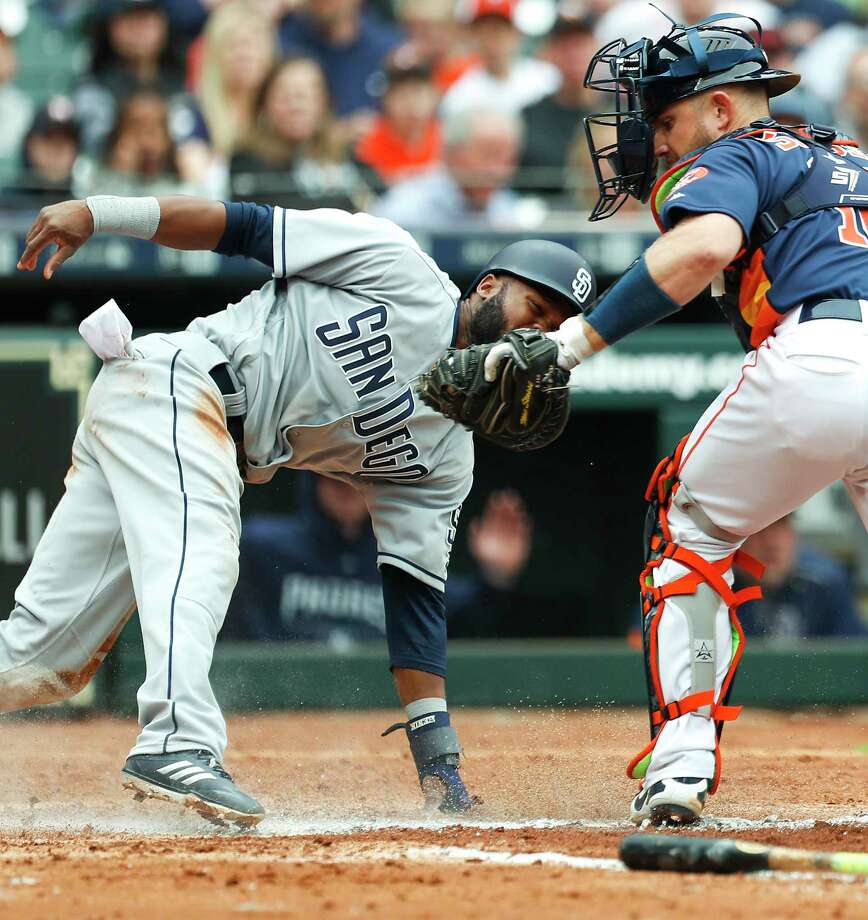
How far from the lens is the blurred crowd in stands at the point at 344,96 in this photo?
293 inches

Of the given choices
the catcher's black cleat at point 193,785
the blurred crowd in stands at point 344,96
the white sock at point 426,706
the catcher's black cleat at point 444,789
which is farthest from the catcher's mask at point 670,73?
the blurred crowd in stands at point 344,96

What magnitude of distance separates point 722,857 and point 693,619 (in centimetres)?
87

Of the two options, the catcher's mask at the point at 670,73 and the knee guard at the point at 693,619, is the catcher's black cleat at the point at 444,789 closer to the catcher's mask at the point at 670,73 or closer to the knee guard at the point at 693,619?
the knee guard at the point at 693,619

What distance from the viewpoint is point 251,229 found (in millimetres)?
3736

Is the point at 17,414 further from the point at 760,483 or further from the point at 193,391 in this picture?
the point at 760,483

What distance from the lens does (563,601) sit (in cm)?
748

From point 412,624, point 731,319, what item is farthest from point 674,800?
point 731,319

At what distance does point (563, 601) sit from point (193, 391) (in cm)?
417

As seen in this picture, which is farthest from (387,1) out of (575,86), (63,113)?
(63,113)

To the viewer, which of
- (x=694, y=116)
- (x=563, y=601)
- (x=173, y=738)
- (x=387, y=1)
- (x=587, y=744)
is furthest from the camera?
(x=387, y=1)

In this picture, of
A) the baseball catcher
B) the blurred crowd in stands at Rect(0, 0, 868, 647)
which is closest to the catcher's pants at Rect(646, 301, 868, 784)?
the baseball catcher

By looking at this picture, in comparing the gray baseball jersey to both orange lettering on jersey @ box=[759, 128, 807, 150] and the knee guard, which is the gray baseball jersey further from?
orange lettering on jersey @ box=[759, 128, 807, 150]

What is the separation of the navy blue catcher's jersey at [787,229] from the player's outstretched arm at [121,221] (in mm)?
1163

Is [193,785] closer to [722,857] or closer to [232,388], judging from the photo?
[232,388]
